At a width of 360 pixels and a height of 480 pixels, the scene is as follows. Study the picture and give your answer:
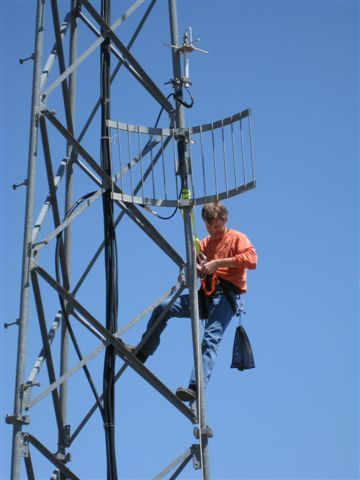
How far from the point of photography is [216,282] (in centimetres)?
1023

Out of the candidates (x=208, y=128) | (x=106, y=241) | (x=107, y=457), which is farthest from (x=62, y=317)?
(x=208, y=128)

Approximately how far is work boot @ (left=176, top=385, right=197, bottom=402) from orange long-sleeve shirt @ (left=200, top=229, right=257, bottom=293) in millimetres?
1302

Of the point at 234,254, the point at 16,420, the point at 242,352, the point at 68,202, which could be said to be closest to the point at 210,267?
the point at 234,254

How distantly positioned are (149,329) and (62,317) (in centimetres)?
79

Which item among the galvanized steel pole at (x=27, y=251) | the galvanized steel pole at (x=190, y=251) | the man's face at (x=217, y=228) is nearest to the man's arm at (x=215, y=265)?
the galvanized steel pole at (x=190, y=251)

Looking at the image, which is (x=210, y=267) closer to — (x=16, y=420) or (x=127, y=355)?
(x=127, y=355)

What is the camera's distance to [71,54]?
10883 mm

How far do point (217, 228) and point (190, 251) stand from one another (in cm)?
82

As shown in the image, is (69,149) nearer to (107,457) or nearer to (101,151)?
(101,151)

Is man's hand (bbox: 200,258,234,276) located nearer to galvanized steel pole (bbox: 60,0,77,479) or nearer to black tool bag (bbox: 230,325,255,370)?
black tool bag (bbox: 230,325,255,370)

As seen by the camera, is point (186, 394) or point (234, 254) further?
point (234, 254)

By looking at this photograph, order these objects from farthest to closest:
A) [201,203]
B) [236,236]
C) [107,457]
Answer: [236,236]
[201,203]
[107,457]

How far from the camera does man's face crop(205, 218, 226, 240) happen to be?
34.5ft

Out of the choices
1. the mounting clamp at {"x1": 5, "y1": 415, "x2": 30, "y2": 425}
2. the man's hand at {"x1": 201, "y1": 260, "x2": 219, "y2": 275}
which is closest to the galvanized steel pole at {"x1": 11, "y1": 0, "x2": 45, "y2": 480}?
the mounting clamp at {"x1": 5, "y1": 415, "x2": 30, "y2": 425}
